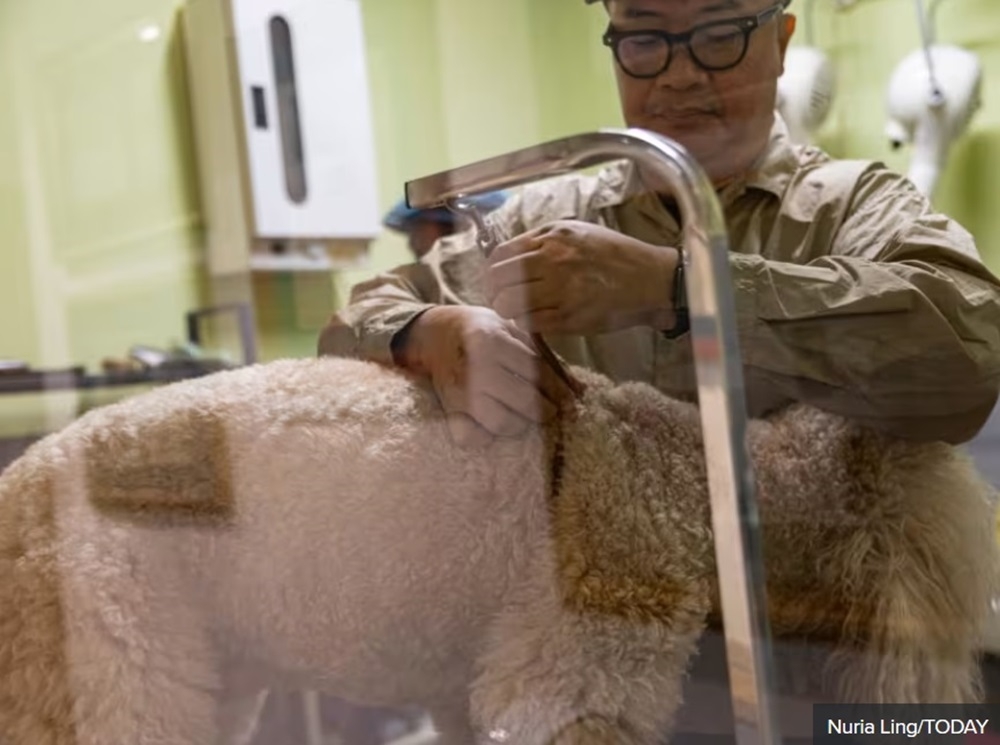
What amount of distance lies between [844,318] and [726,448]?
0.46 feet

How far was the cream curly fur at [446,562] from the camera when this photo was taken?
57cm

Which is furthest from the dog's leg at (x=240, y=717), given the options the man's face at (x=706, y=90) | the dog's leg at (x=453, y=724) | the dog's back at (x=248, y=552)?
the man's face at (x=706, y=90)

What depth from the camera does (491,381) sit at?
60 centimetres

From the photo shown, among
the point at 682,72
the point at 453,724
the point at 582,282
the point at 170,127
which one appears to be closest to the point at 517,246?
the point at 582,282

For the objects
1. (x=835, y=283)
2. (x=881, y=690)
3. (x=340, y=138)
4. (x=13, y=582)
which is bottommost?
(x=881, y=690)

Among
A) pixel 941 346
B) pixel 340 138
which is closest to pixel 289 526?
pixel 941 346

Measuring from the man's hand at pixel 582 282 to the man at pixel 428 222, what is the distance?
0.04 m

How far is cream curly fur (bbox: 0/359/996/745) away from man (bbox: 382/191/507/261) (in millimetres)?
123

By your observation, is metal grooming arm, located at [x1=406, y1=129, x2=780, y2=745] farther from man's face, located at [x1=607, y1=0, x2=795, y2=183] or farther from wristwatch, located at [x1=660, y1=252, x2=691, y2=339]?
man's face, located at [x1=607, y1=0, x2=795, y2=183]

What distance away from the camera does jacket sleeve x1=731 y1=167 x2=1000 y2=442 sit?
23.2 inches

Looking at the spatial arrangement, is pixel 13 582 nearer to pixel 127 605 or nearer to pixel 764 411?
pixel 127 605

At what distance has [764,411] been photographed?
1.87 feet

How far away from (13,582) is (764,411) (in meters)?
0.45
